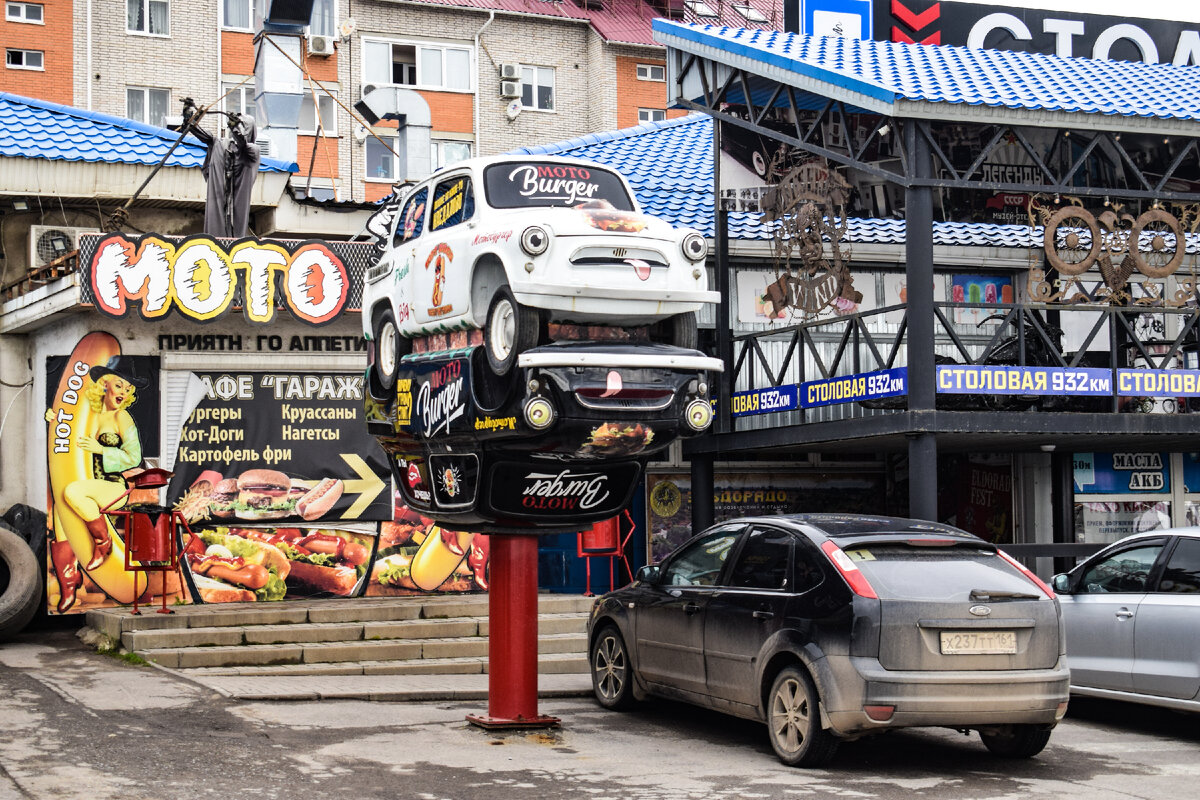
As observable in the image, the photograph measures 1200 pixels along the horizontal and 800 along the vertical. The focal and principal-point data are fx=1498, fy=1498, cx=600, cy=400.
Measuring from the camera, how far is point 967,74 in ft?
52.1

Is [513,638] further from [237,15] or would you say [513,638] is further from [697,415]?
[237,15]

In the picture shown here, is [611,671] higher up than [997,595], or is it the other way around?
[997,595]

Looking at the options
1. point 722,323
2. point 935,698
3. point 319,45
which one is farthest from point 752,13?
point 935,698

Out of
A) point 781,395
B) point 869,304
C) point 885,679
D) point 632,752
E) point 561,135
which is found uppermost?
point 561,135

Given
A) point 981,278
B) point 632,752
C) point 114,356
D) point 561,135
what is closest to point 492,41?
point 561,135

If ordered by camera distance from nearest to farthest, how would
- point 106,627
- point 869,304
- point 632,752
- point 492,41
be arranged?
point 632,752, point 106,627, point 869,304, point 492,41

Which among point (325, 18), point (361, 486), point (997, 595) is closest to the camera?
point (997, 595)

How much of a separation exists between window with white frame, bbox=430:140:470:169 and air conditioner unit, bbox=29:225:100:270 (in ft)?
89.6

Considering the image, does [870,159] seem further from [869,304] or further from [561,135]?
[561,135]

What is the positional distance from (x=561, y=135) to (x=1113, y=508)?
99.3 feet

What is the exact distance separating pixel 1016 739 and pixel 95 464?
33.8 feet

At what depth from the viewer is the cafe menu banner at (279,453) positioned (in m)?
16.3

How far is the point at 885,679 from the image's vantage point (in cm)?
901

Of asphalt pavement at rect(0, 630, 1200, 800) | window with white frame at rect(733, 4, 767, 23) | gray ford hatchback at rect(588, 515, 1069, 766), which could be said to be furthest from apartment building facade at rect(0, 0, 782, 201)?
gray ford hatchback at rect(588, 515, 1069, 766)
